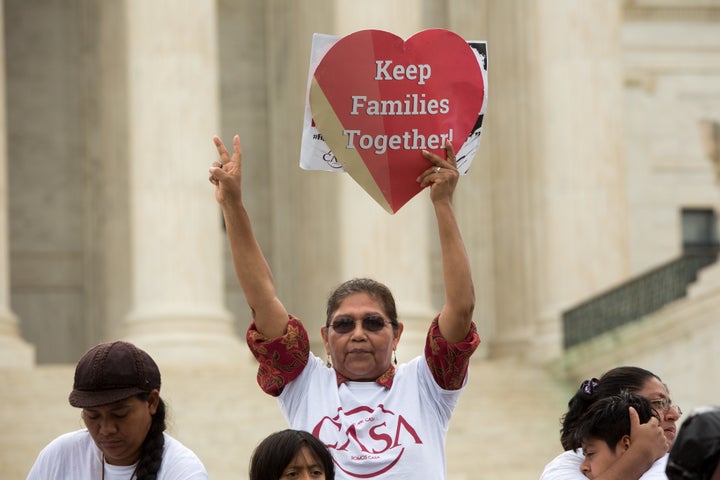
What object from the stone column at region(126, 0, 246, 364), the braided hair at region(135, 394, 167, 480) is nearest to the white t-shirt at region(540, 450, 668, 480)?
the braided hair at region(135, 394, 167, 480)

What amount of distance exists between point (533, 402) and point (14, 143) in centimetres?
1861

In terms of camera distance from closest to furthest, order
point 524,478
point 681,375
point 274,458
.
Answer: point 274,458 < point 524,478 < point 681,375

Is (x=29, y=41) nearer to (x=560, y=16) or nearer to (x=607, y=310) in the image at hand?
(x=560, y=16)

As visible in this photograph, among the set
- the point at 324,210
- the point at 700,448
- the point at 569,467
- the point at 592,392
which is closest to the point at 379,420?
the point at 569,467

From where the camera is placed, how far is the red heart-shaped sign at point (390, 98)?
32.0 ft

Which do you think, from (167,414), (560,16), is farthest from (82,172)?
(167,414)

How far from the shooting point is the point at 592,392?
917 cm

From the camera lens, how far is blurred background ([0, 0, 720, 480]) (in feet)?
104

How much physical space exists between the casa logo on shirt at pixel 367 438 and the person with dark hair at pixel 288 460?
1.47 feet

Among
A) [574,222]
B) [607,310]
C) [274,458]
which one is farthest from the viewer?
[574,222]

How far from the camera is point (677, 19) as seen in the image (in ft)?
156

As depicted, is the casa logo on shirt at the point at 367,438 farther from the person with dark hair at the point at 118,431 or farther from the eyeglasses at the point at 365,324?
the person with dark hair at the point at 118,431

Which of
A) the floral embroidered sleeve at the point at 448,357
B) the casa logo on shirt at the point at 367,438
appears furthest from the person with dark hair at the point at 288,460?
the floral embroidered sleeve at the point at 448,357

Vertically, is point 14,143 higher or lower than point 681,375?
higher
